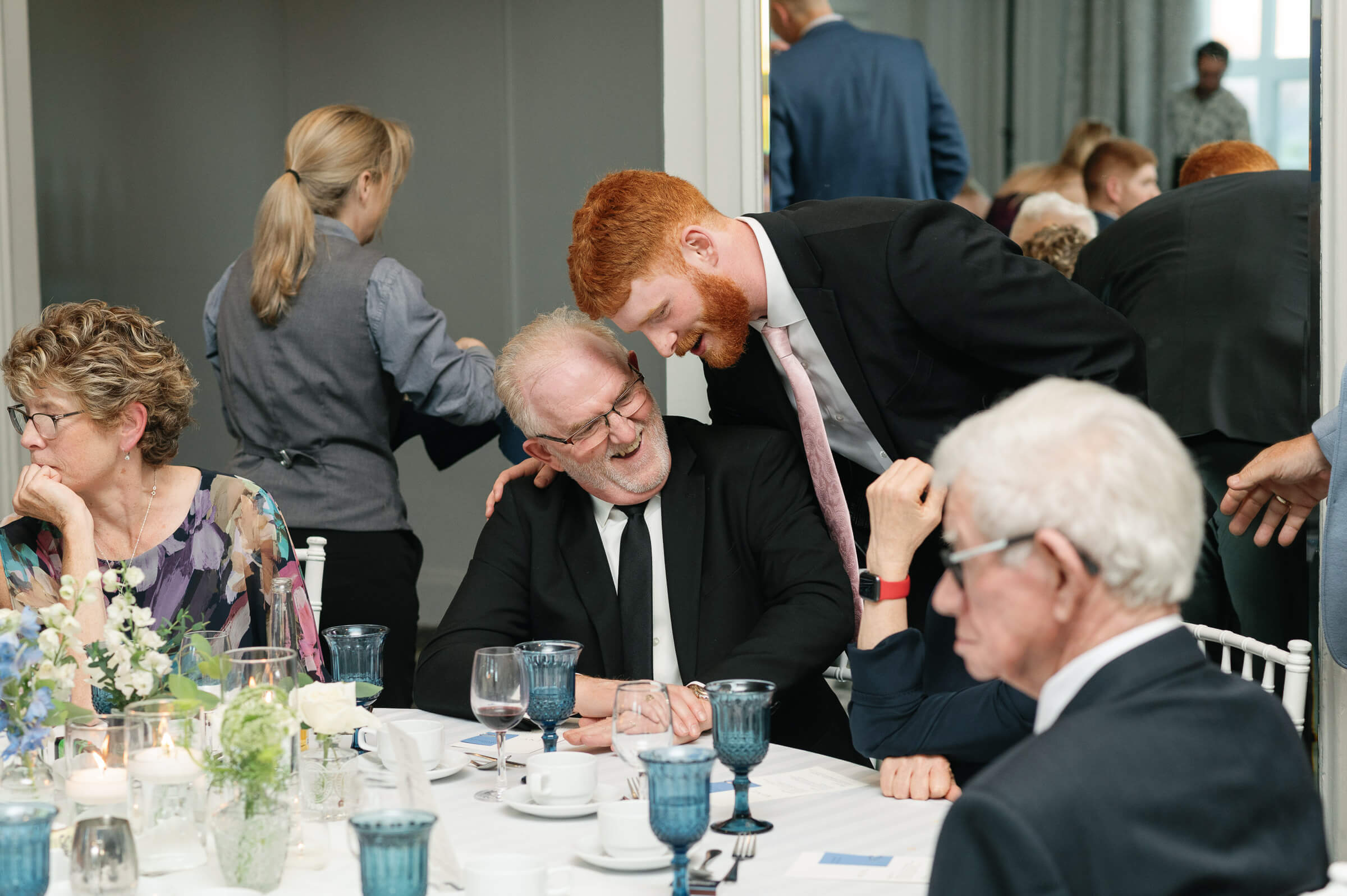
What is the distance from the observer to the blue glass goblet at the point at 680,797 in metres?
1.21

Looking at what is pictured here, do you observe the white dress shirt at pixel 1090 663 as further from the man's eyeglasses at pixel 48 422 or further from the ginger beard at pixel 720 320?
the man's eyeglasses at pixel 48 422

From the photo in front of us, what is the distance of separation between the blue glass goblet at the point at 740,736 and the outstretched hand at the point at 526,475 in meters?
0.98

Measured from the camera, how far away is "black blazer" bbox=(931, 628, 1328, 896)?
0.91m

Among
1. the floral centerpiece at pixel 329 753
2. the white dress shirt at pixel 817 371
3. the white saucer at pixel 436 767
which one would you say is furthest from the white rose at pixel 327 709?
the white dress shirt at pixel 817 371

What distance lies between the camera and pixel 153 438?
7.69 feet

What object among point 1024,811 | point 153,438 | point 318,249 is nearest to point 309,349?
point 318,249

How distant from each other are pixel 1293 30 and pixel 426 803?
212cm

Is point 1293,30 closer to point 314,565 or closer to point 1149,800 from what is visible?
point 1149,800

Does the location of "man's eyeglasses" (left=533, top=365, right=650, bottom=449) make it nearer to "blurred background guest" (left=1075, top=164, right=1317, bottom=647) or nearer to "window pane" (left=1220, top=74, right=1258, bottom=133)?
"blurred background guest" (left=1075, top=164, right=1317, bottom=647)

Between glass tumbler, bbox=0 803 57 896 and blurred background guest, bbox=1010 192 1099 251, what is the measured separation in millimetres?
2374

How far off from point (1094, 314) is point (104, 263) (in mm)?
4686

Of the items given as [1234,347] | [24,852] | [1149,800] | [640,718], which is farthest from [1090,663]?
[1234,347]

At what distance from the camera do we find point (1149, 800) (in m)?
0.94

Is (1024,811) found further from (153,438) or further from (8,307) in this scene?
(8,307)
